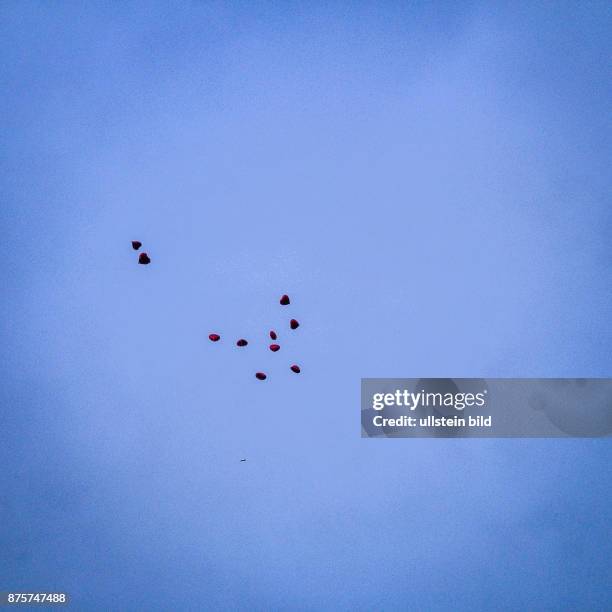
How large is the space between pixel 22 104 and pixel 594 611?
236 cm

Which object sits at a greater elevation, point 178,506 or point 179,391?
point 179,391

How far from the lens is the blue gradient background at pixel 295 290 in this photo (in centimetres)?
171

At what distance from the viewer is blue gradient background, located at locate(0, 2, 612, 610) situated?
1.71 meters

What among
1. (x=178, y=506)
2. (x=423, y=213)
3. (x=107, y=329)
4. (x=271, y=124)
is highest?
(x=271, y=124)

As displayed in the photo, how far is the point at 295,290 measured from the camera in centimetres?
174

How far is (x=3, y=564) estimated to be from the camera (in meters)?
1.71

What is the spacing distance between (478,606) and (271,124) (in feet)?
5.29

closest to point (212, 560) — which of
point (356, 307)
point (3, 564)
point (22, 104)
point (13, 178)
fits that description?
point (3, 564)

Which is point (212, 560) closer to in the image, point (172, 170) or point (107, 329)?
point (107, 329)

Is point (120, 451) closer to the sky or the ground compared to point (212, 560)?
closer to the sky

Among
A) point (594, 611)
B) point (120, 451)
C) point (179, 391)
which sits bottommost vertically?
point (594, 611)

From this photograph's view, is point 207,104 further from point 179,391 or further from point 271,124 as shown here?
point 179,391

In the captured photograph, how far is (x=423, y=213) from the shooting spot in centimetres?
175

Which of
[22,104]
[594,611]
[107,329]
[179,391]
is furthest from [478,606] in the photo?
[22,104]
